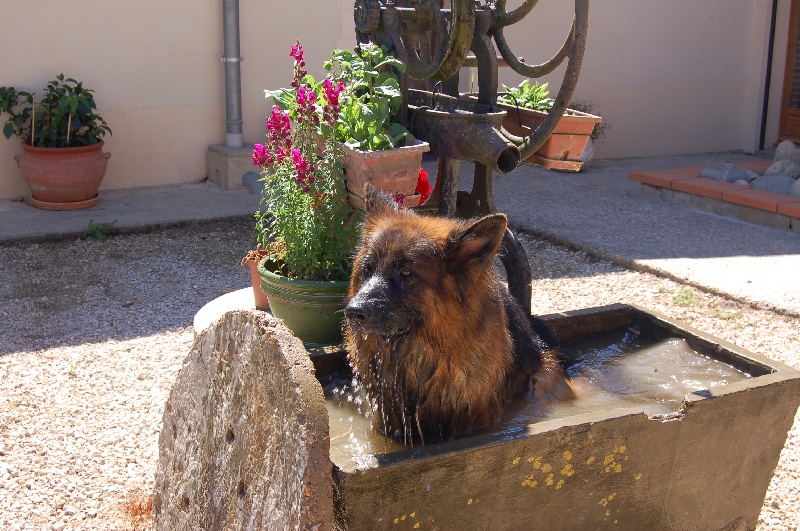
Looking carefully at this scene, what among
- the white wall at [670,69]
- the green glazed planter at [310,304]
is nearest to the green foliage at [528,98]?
the green glazed planter at [310,304]

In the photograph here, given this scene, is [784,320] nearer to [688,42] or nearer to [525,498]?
[525,498]

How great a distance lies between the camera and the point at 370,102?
12.1 ft

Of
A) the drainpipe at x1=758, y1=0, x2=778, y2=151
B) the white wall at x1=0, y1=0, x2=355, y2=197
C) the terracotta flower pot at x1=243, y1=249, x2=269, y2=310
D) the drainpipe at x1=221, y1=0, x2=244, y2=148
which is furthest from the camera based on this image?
the drainpipe at x1=758, y1=0, x2=778, y2=151

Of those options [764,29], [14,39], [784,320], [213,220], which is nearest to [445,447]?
[784,320]

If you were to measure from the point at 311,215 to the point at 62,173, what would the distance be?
198 inches

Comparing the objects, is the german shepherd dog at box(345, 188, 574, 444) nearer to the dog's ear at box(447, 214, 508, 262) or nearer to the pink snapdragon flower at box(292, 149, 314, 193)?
the dog's ear at box(447, 214, 508, 262)

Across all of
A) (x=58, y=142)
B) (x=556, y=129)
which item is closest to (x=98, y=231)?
(x=58, y=142)

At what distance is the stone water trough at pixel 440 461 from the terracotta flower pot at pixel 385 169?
74 cm

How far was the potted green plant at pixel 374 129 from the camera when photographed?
11.4 feet

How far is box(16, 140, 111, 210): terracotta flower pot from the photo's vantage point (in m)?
7.80

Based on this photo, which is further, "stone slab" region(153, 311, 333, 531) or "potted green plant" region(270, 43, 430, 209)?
"potted green plant" region(270, 43, 430, 209)

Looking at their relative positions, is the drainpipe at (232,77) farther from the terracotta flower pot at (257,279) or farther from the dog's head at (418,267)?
the dog's head at (418,267)

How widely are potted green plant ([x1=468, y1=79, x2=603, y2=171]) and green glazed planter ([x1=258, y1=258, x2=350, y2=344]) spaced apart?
1116mm

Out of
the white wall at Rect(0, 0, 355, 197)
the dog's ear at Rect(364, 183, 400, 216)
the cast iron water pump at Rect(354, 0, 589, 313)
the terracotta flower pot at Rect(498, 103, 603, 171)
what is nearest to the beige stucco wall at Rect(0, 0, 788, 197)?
the white wall at Rect(0, 0, 355, 197)
